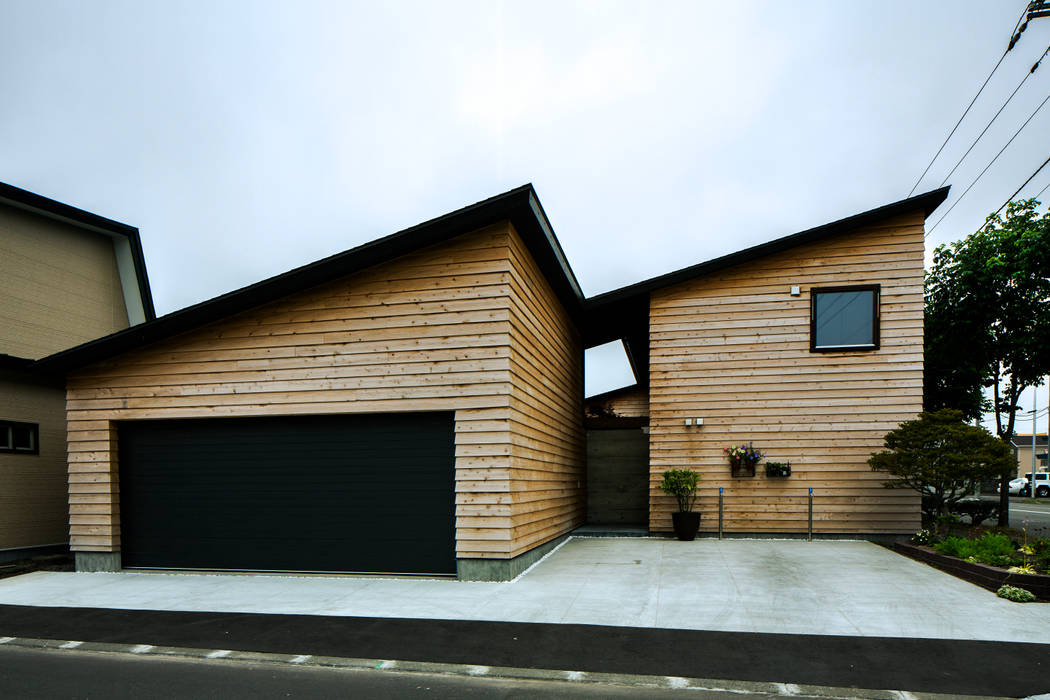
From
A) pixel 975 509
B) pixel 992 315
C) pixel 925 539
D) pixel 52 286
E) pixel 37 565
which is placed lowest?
pixel 975 509

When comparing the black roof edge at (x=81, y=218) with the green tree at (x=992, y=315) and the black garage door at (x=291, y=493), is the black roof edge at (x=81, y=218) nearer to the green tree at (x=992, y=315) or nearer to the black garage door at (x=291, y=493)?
the black garage door at (x=291, y=493)

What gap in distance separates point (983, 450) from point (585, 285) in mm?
37779

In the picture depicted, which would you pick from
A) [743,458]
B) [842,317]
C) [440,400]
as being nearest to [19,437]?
[440,400]

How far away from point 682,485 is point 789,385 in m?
2.65

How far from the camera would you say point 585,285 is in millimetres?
47281

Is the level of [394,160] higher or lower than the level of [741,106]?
higher

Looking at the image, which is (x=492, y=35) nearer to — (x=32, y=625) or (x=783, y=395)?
(x=783, y=395)

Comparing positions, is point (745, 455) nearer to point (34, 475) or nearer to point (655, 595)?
point (655, 595)

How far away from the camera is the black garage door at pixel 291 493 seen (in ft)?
29.4

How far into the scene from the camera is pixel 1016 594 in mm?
7160

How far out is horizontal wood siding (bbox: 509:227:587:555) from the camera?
29.7ft

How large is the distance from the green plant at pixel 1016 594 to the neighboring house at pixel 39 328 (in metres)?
14.3

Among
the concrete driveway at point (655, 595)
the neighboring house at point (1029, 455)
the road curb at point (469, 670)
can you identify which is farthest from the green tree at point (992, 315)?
the neighboring house at point (1029, 455)

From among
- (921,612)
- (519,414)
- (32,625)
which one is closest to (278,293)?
(519,414)
